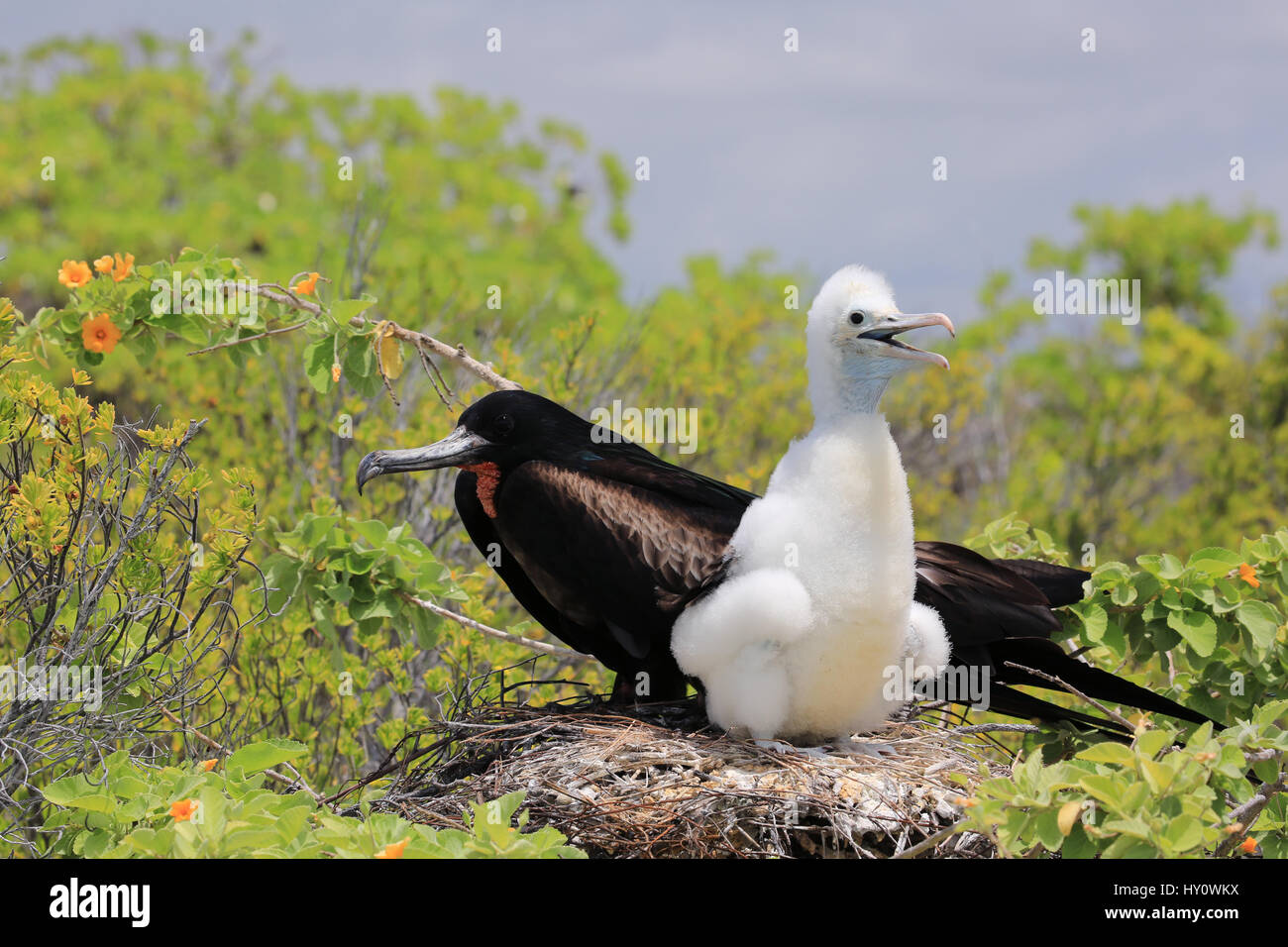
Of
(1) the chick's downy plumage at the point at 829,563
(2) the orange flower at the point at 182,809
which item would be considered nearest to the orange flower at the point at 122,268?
(2) the orange flower at the point at 182,809

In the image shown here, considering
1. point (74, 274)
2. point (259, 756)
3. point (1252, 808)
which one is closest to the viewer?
point (1252, 808)

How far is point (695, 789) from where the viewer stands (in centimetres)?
369

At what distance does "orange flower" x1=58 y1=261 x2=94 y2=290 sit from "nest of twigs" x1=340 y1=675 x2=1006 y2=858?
175 centimetres

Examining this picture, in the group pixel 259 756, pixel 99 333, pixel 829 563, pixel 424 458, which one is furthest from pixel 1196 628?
pixel 99 333

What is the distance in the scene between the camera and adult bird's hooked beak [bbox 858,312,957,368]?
12.0 feet

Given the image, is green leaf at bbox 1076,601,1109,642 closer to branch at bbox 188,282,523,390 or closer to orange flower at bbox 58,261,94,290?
branch at bbox 188,282,523,390

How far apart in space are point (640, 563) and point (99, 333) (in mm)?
1817

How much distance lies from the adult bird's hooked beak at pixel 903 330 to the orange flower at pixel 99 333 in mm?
2283

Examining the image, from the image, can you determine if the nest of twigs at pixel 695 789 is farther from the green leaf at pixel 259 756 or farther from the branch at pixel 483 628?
the green leaf at pixel 259 756

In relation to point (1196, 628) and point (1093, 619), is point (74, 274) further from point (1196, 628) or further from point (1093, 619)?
point (1196, 628)

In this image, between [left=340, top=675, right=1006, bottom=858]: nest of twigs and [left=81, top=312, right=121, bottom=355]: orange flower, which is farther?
[left=81, top=312, right=121, bottom=355]: orange flower

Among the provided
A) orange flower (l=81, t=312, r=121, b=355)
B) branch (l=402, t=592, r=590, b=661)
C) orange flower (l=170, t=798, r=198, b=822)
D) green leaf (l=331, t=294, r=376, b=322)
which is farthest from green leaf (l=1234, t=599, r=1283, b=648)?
orange flower (l=81, t=312, r=121, b=355)

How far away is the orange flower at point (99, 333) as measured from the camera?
14.1 ft
